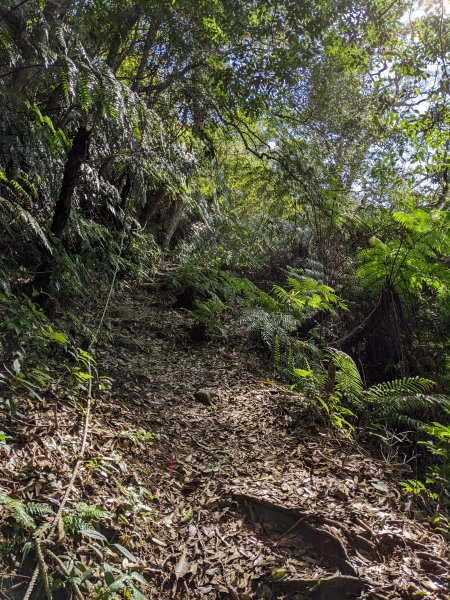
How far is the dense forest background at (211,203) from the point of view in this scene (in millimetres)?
3504

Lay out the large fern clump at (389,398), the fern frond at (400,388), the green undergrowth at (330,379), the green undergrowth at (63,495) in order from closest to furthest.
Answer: the green undergrowth at (63,495) < the green undergrowth at (330,379) < the large fern clump at (389,398) < the fern frond at (400,388)

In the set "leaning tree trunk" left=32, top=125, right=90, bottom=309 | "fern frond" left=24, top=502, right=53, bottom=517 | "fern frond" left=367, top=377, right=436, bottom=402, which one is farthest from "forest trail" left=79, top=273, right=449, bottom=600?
"leaning tree trunk" left=32, top=125, right=90, bottom=309

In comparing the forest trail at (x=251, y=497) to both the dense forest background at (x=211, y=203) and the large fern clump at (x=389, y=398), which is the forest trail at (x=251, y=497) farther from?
the large fern clump at (x=389, y=398)

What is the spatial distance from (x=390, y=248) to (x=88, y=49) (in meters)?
4.30

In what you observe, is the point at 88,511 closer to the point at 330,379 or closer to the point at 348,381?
the point at 330,379

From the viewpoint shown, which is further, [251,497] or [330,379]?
[330,379]

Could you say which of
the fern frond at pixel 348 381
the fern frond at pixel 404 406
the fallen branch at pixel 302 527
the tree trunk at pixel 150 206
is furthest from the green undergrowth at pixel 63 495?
the tree trunk at pixel 150 206

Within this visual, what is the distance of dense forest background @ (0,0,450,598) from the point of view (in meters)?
3.50

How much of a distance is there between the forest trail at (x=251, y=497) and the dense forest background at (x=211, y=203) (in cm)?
22

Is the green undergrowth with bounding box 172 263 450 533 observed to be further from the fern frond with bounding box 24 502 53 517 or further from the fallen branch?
the fern frond with bounding box 24 502 53 517

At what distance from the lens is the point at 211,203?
303 inches

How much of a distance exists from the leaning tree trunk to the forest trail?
31.0 inches

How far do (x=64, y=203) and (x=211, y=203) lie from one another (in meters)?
4.19

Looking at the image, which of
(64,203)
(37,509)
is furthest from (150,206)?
(37,509)
